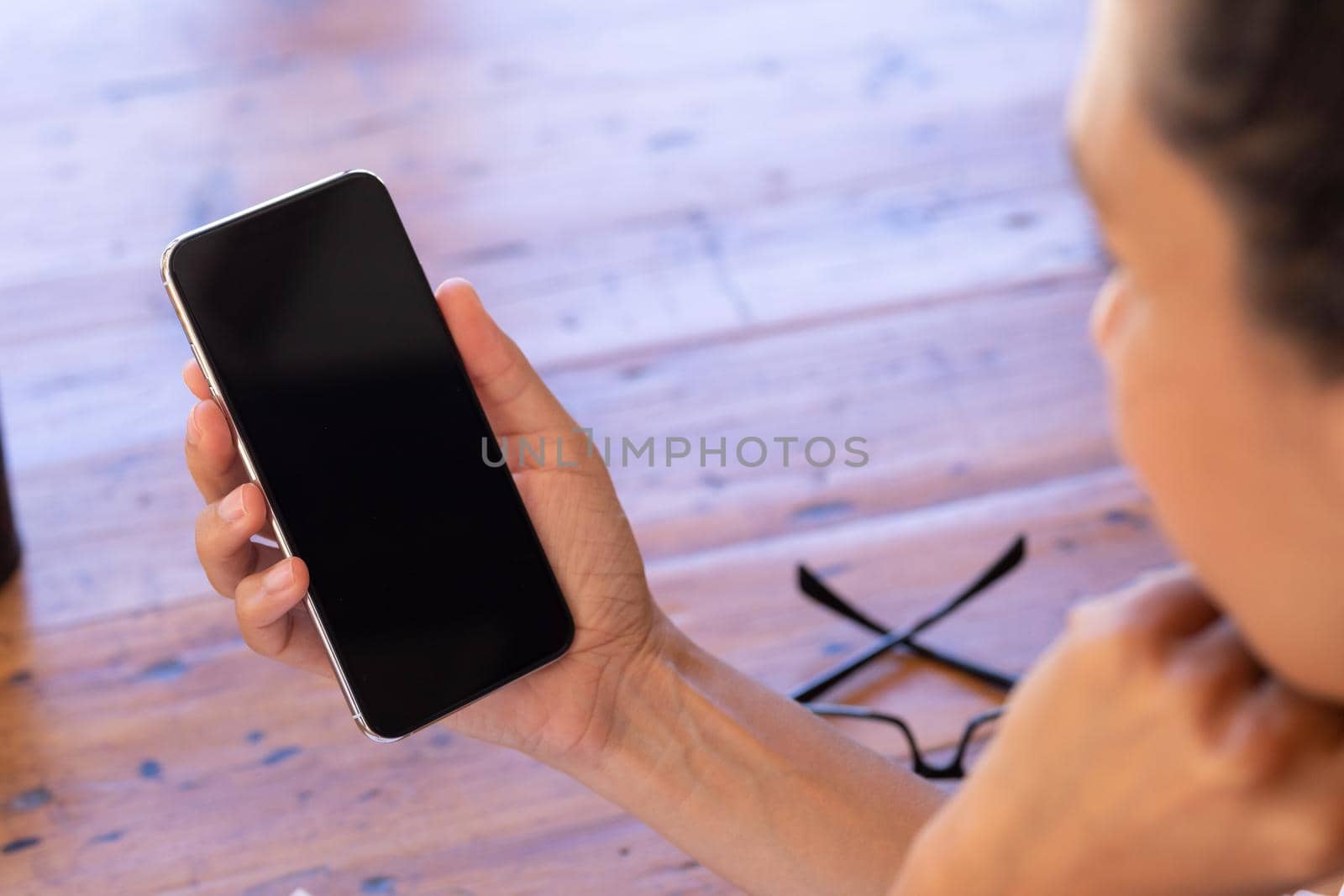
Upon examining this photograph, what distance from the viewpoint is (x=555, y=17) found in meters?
1.54

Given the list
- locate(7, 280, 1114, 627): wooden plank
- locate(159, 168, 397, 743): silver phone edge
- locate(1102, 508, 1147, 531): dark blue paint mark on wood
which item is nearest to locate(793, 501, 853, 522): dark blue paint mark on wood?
locate(7, 280, 1114, 627): wooden plank

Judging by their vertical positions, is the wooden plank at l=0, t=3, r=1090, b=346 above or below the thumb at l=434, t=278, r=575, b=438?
below

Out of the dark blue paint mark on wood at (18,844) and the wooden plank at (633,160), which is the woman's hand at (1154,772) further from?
the wooden plank at (633,160)

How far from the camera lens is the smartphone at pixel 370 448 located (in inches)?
26.3

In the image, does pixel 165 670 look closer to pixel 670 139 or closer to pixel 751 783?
pixel 751 783

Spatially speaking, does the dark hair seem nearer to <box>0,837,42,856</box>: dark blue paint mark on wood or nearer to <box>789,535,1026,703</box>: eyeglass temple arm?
<box>789,535,1026,703</box>: eyeglass temple arm

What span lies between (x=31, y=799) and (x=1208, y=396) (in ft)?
2.37

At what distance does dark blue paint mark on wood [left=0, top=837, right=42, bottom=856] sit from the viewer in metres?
0.76

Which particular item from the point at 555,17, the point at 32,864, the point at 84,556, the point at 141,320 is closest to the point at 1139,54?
the point at 32,864

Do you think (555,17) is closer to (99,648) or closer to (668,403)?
(668,403)

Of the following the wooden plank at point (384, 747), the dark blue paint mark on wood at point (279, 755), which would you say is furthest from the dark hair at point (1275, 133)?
the dark blue paint mark on wood at point (279, 755)

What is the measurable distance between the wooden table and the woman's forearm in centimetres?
7

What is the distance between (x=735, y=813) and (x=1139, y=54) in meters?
0.49

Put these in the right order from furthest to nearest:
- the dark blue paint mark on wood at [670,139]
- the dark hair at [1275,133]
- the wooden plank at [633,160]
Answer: the dark blue paint mark on wood at [670,139]
the wooden plank at [633,160]
the dark hair at [1275,133]
